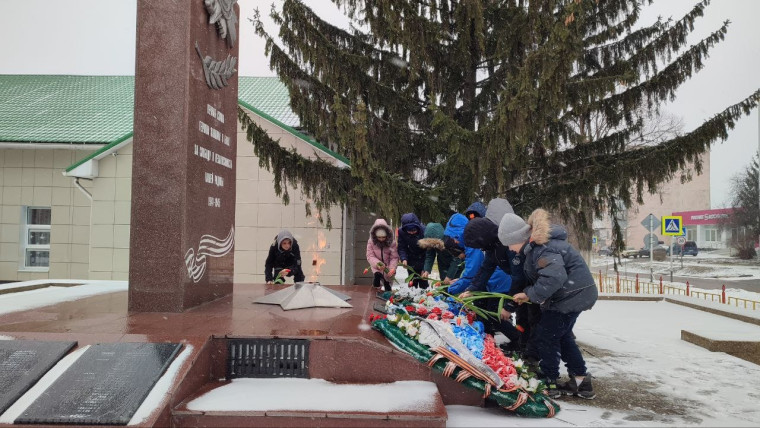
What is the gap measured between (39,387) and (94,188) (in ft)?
27.4

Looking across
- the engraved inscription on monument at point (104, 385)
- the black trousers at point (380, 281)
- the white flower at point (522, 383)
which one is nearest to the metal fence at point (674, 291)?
the black trousers at point (380, 281)

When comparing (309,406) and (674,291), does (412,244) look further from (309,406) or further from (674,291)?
(674,291)

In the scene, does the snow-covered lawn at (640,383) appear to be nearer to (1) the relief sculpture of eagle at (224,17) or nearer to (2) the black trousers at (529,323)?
(2) the black trousers at (529,323)

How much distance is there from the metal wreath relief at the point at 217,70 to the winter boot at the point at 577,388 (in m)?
4.51

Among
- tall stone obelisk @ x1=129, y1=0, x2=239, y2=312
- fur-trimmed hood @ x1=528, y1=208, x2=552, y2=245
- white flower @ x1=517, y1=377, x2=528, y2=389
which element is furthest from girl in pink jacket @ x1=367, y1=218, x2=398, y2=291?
white flower @ x1=517, y1=377, x2=528, y2=389

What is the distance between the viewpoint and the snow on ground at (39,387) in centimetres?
273

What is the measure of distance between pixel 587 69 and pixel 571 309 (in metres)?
7.68

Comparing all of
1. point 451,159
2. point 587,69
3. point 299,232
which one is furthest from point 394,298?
point 587,69

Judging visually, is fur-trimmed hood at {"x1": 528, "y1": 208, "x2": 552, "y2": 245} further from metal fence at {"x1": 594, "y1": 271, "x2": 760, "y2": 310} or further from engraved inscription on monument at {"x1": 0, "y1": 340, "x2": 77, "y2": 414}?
metal fence at {"x1": 594, "y1": 271, "x2": 760, "y2": 310}

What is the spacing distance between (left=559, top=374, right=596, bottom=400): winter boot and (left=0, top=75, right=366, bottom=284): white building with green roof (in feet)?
18.6

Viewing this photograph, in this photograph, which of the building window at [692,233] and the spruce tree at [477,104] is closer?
the spruce tree at [477,104]

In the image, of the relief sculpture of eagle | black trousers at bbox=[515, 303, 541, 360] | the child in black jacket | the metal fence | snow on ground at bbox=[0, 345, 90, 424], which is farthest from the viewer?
the metal fence

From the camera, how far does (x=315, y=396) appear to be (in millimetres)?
3227

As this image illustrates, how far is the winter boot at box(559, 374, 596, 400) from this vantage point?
398cm
